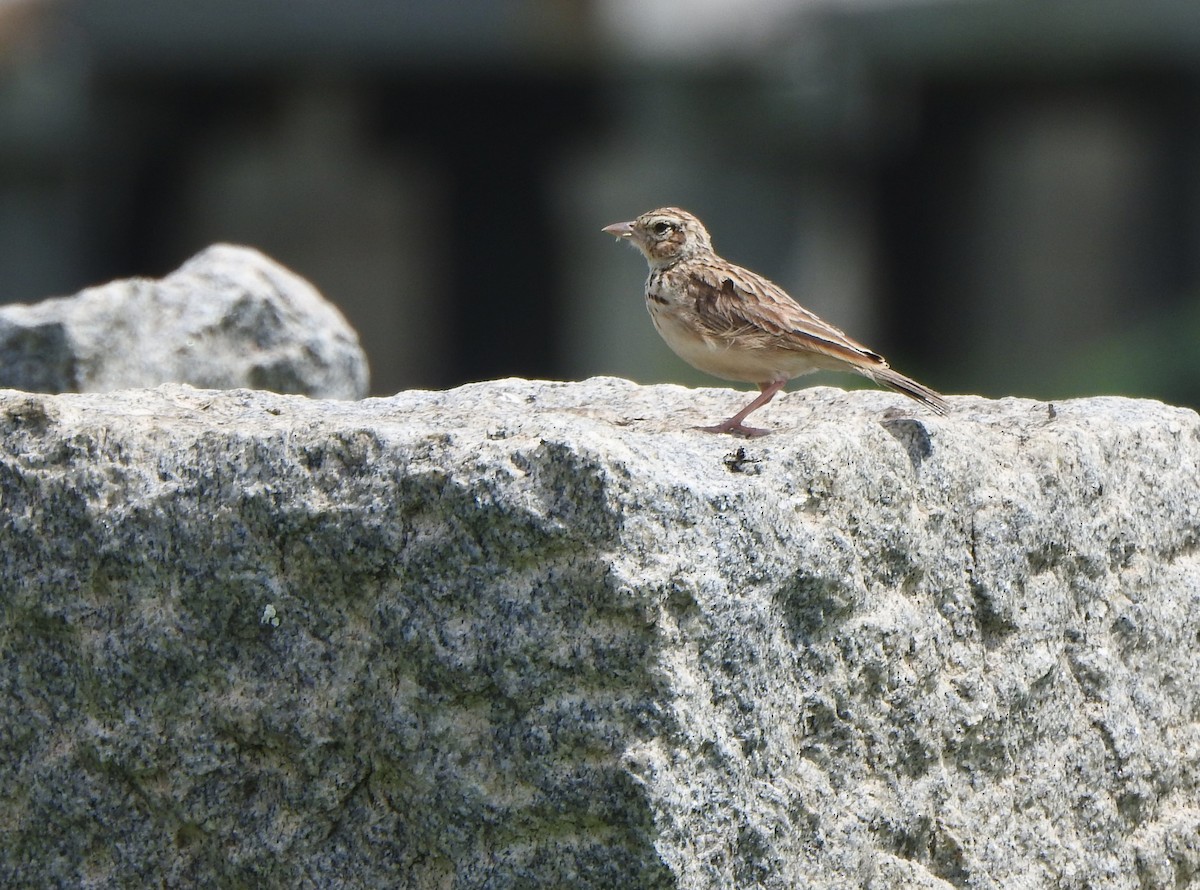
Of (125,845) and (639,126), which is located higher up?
(639,126)

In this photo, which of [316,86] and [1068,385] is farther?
[316,86]

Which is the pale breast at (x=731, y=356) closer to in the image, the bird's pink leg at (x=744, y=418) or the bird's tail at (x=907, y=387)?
the bird's pink leg at (x=744, y=418)

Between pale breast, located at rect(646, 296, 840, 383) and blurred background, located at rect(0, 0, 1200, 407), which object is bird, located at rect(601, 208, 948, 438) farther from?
blurred background, located at rect(0, 0, 1200, 407)

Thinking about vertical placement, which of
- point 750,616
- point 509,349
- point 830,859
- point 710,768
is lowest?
point 509,349

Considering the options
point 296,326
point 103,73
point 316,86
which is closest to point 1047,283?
point 316,86

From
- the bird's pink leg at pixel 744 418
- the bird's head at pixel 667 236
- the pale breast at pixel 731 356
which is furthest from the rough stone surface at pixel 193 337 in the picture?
the bird's pink leg at pixel 744 418

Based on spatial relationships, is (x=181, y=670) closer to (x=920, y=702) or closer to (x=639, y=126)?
(x=920, y=702)

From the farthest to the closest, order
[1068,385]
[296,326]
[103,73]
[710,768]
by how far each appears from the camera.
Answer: [103,73]
[1068,385]
[296,326]
[710,768]
